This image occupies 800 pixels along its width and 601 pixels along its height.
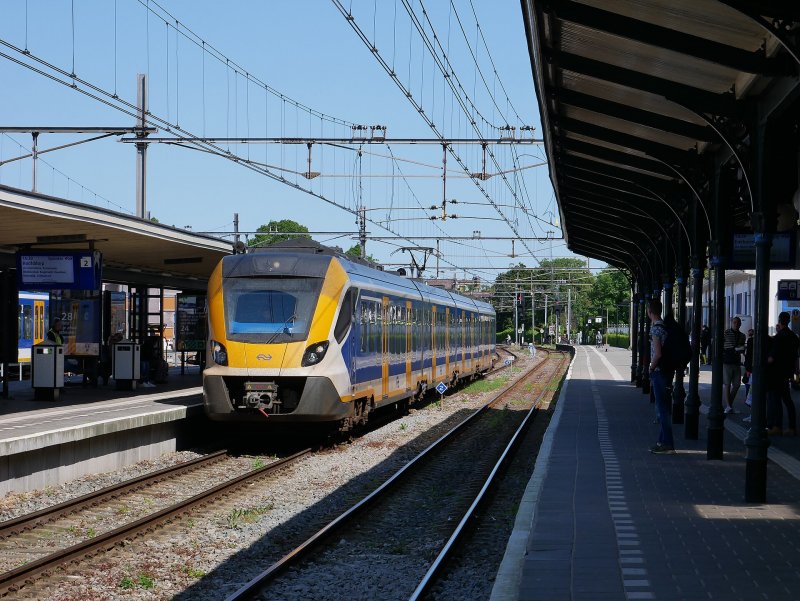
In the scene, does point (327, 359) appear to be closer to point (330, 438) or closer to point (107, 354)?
point (330, 438)

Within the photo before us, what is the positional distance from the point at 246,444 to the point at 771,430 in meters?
8.26

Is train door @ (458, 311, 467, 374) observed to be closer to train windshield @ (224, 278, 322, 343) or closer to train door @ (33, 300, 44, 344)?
train door @ (33, 300, 44, 344)

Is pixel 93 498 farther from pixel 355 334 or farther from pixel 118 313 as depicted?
pixel 118 313

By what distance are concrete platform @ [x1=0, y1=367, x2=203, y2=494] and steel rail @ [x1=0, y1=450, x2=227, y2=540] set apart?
0.91 metres

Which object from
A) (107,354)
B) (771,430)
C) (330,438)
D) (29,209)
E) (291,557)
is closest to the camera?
(291,557)

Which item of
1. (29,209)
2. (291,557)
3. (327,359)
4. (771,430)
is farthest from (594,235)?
(291,557)

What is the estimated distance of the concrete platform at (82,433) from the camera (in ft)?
43.8

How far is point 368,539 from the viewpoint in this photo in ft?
34.8

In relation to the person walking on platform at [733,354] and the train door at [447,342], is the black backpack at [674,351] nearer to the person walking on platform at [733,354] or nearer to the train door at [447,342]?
the person walking on platform at [733,354]

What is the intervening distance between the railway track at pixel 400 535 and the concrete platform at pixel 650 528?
83 centimetres

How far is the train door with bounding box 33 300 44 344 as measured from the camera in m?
34.3

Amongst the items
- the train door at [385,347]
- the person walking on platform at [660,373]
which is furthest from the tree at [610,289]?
the person walking on platform at [660,373]

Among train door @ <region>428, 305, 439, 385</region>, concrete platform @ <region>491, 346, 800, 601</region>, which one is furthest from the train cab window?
train door @ <region>428, 305, 439, 385</region>

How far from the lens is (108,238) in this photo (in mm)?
19484
